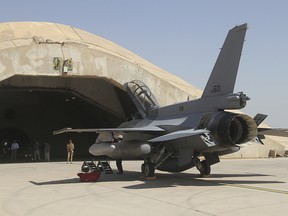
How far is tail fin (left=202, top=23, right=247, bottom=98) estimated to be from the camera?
12.6 m

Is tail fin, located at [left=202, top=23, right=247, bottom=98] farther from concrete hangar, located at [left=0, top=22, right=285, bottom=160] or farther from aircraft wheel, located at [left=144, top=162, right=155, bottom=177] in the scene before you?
concrete hangar, located at [left=0, top=22, right=285, bottom=160]

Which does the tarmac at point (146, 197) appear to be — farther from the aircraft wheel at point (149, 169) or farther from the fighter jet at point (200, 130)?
the fighter jet at point (200, 130)

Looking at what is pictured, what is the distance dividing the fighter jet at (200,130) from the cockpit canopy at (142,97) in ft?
2.14

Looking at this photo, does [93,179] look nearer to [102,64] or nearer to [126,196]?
[126,196]

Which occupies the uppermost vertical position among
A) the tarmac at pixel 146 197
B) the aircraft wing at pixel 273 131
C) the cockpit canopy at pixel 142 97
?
the cockpit canopy at pixel 142 97

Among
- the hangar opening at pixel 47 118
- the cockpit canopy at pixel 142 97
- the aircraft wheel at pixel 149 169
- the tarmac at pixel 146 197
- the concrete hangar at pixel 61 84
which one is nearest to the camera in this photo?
the tarmac at pixel 146 197

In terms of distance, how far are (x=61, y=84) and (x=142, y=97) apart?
13076mm

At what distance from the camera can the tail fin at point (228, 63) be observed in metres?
12.6

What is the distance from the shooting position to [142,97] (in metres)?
18.2

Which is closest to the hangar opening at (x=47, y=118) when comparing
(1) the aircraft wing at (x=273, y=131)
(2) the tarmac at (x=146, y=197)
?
(1) the aircraft wing at (x=273, y=131)

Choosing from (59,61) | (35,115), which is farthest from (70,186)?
(35,115)

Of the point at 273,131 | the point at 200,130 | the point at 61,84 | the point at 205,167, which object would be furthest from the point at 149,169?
the point at 61,84

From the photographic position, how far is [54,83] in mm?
29578

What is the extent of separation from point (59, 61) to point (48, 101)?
14885mm
